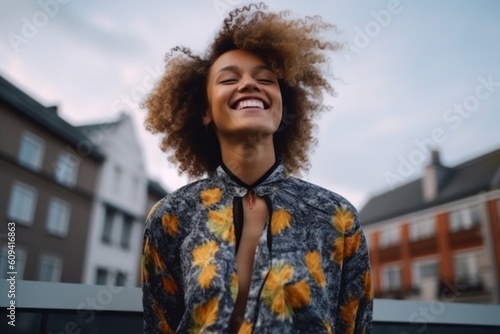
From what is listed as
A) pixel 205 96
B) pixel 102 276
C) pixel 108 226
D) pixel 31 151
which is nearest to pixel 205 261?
pixel 205 96

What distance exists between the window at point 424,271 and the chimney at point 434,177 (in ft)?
10.5

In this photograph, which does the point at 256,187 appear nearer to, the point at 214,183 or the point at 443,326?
the point at 214,183

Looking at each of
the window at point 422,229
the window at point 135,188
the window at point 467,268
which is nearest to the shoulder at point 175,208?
the window at point 135,188

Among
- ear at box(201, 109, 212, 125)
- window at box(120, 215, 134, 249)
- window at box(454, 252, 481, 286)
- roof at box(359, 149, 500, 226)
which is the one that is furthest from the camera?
window at box(120, 215, 134, 249)

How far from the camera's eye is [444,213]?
2231 centimetres

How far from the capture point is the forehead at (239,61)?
1.54 meters

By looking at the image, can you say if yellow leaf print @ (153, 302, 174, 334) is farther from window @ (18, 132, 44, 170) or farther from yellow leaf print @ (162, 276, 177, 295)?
window @ (18, 132, 44, 170)

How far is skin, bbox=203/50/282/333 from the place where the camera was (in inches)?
54.7

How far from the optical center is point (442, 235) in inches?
875

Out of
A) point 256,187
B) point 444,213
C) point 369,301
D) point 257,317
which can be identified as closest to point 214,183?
point 256,187

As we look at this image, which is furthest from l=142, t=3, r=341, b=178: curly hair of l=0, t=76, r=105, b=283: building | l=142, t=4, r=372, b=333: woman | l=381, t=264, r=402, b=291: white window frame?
l=381, t=264, r=402, b=291: white window frame

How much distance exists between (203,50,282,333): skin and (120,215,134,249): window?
2088 centimetres

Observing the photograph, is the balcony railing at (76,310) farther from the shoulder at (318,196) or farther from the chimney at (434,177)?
the chimney at (434,177)

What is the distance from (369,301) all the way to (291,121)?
783 mm
